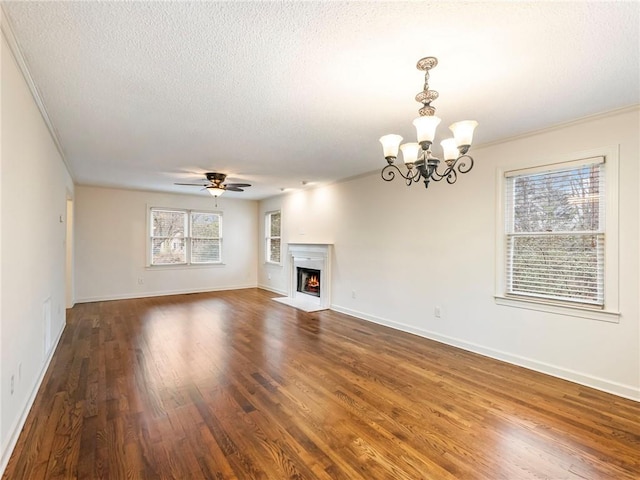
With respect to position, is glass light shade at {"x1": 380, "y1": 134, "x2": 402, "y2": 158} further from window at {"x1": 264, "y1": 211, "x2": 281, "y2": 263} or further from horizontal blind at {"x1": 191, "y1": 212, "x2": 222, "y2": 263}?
horizontal blind at {"x1": 191, "y1": 212, "x2": 222, "y2": 263}

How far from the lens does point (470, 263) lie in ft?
12.6

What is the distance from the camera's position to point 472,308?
382 centimetres

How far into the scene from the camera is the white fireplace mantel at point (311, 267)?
6051mm

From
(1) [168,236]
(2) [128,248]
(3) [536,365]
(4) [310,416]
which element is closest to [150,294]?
(2) [128,248]

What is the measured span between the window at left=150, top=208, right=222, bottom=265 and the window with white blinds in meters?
6.70

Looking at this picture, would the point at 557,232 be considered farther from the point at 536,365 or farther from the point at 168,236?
the point at 168,236

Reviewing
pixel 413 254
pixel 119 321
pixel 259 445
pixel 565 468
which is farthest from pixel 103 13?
pixel 119 321

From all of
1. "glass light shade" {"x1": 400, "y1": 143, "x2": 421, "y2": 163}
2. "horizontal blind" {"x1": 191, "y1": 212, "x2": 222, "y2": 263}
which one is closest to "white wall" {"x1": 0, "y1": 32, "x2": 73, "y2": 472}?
"glass light shade" {"x1": 400, "y1": 143, "x2": 421, "y2": 163}

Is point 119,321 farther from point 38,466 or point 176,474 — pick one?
point 176,474

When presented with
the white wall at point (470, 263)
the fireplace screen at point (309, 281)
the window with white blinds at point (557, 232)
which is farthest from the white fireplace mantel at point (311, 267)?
the window with white blinds at point (557, 232)

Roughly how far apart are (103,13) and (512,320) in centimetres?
425

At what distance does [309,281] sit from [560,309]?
4575mm

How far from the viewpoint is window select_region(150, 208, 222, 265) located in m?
7.41

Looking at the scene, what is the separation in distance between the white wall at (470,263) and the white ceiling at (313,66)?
300 mm
